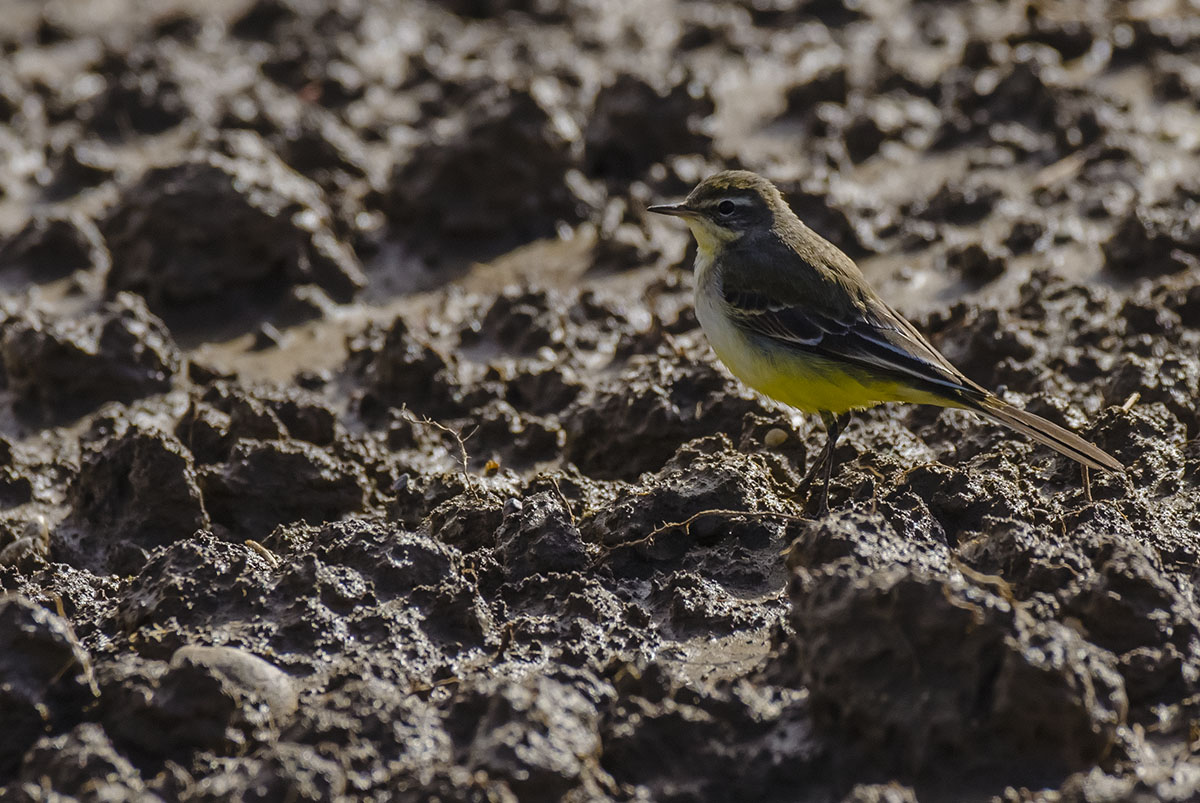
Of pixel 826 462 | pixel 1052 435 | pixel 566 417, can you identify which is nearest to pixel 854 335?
pixel 826 462

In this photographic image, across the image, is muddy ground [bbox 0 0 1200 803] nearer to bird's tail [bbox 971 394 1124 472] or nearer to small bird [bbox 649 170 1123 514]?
bird's tail [bbox 971 394 1124 472]

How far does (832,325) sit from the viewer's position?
6.97 m

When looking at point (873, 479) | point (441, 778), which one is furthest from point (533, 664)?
point (873, 479)

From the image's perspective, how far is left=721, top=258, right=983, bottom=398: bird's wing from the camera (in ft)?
21.9

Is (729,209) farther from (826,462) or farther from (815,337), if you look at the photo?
(826,462)

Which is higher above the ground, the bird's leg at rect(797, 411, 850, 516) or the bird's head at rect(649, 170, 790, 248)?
the bird's head at rect(649, 170, 790, 248)

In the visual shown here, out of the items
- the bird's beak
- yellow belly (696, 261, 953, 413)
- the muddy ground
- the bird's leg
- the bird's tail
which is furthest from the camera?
the bird's beak

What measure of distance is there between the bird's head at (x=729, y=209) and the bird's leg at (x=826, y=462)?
1.22 metres

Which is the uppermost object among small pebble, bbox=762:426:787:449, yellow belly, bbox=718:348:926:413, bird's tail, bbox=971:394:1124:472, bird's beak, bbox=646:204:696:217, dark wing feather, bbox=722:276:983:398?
bird's beak, bbox=646:204:696:217

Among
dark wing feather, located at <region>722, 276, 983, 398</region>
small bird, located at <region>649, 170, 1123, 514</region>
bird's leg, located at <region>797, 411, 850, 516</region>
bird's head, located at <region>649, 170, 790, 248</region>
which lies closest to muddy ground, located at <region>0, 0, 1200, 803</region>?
bird's leg, located at <region>797, 411, 850, 516</region>

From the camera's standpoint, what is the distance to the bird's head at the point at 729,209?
7.63 meters

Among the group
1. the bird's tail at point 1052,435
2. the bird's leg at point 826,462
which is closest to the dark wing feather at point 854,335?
the bird's tail at point 1052,435

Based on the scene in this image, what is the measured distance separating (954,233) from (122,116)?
698 cm

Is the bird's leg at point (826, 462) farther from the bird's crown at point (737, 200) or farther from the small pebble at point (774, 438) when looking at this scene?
the bird's crown at point (737, 200)
